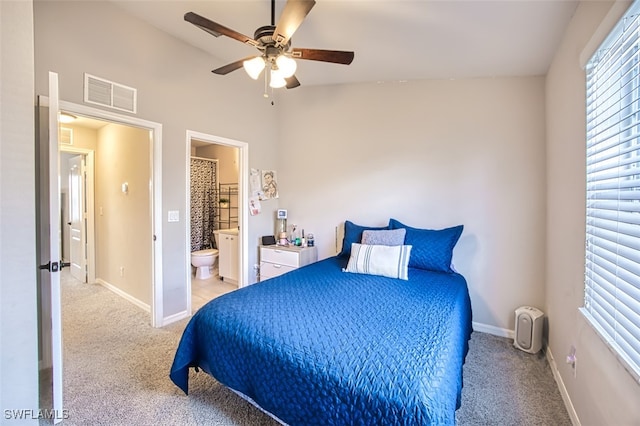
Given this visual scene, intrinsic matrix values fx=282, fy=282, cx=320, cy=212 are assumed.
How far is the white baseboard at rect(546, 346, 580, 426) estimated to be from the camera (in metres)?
1.66

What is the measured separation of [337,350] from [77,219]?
197 inches

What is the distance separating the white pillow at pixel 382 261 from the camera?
8.15ft

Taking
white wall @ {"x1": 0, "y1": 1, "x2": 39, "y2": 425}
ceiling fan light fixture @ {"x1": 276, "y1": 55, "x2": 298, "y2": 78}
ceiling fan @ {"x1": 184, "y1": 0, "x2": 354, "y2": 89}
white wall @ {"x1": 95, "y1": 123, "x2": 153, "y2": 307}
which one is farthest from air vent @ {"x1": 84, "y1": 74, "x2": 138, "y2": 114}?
ceiling fan light fixture @ {"x1": 276, "y1": 55, "x2": 298, "y2": 78}

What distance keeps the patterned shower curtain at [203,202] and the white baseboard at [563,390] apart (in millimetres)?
5052

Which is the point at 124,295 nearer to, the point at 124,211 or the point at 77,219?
the point at 124,211

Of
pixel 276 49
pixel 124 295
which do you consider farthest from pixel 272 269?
pixel 276 49

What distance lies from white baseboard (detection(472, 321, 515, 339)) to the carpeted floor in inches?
3.1

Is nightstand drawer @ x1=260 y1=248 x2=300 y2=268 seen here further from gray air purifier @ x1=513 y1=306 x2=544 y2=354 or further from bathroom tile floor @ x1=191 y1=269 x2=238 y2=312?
gray air purifier @ x1=513 y1=306 x2=544 y2=354

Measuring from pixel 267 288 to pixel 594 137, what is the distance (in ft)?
7.32

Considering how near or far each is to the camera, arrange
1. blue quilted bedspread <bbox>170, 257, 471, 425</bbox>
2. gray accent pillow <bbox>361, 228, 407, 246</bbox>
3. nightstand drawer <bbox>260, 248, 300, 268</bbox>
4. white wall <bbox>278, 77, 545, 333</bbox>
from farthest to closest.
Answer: nightstand drawer <bbox>260, 248, 300, 268</bbox>, gray accent pillow <bbox>361, 228, 407, 246</bbox>, white wall <bbox>278, 77, 545, 333</bbox>, blue quilted bedspread <bbox>170, 257, 471, 425</bbox>

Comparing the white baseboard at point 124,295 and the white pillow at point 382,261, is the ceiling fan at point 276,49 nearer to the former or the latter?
the white pillow at point 382,261

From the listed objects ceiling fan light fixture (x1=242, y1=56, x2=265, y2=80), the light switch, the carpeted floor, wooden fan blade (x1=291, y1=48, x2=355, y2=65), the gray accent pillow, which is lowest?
the carpeted floor

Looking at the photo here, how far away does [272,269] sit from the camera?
3.66 metres

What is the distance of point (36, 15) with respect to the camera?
6.54 ft
